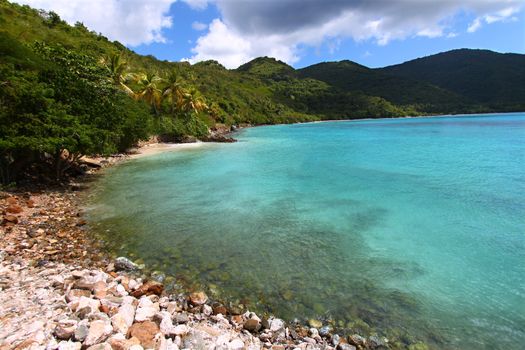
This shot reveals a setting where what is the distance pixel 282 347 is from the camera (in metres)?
6.16

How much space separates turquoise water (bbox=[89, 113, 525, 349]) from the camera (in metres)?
7.55

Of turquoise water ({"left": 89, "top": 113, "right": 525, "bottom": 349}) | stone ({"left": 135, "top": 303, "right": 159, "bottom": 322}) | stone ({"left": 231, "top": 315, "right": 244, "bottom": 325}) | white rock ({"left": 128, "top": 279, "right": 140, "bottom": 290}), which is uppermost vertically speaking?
stone ({"left": 135, "top": 303, "right": 159, "bottom": 322})

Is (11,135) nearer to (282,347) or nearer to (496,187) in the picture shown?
(282,347)

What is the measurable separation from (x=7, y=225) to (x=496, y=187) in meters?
25.9

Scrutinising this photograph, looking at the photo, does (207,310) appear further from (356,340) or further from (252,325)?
(356,340)

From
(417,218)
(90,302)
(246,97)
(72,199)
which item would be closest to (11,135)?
(72,199)

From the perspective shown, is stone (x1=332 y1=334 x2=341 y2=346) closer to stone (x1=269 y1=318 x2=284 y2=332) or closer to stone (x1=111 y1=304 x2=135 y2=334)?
stone (x1=269 y1=318 x2=284 y2=332)

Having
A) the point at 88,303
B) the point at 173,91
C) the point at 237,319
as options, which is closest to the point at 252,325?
the point at 237,319

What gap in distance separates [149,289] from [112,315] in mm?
1475

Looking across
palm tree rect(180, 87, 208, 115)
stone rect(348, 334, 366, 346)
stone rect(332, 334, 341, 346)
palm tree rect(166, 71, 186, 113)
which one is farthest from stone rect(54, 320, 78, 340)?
palm tree rect(180, 87, 208, 115)

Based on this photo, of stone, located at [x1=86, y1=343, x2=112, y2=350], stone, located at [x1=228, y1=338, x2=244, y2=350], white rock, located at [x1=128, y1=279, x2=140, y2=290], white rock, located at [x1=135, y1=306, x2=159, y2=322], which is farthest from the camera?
white rock, located at [x1=128, y1=279, x2=140, y2=290]

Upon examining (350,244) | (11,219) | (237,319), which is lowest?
(350,244)

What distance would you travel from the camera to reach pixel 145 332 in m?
5.80

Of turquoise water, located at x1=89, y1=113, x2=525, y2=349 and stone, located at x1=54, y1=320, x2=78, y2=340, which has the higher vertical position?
stone, located at x1=54, y1=320, x2=78, y2=340
